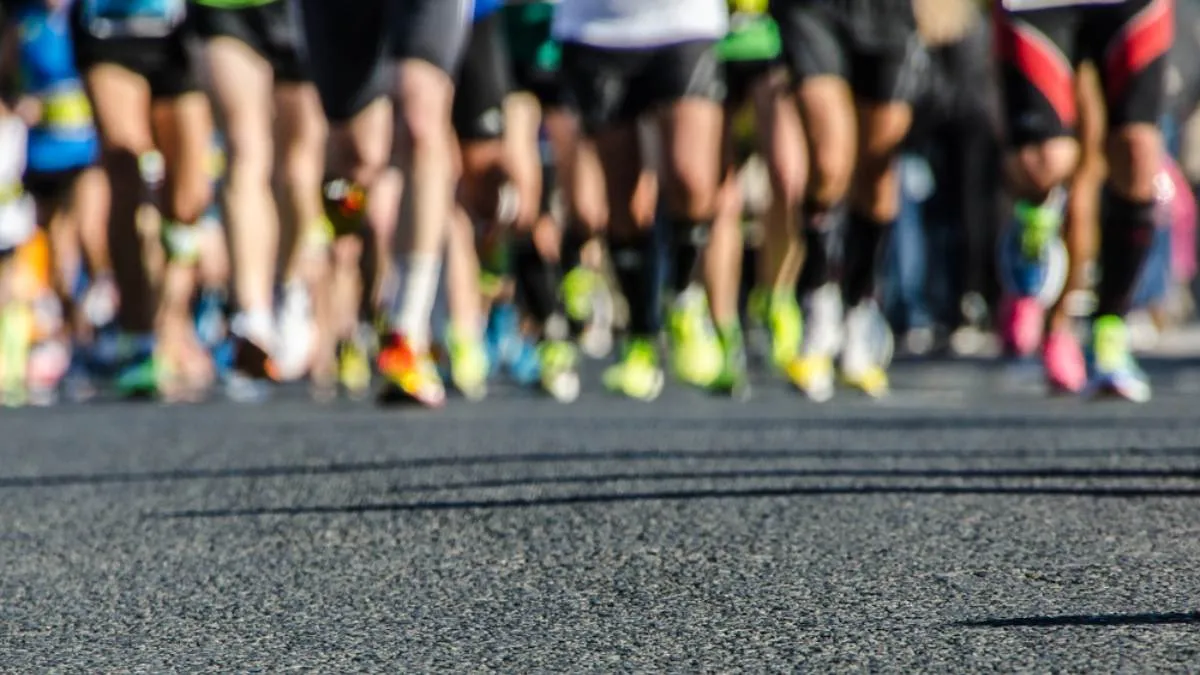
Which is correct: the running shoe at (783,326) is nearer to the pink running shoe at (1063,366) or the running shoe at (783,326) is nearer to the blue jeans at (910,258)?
the pink running shoe at (1063,366)

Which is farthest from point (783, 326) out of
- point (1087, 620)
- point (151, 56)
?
point (1087, 620)

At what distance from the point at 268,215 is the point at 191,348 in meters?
1.51

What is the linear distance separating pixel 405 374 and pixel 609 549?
3120 mm

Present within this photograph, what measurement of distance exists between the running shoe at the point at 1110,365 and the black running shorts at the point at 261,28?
8.35ft

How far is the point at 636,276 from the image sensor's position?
8258 mm

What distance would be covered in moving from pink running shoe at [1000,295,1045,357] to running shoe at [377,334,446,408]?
199cm

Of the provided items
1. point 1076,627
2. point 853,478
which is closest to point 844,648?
point 1076,627

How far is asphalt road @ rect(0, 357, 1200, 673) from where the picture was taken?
278 centimetres

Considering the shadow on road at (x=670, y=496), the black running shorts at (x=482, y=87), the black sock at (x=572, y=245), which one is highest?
the black running shorts at (x=482, y=87)

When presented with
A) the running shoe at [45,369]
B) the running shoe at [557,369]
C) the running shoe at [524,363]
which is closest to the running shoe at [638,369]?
the running shoe at [557,369]

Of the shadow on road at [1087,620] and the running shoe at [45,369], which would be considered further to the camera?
the running shoe at [45,369]

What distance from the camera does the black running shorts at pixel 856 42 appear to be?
745 centimetres

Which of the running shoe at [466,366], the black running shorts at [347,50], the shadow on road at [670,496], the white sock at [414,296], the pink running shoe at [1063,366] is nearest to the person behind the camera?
the shadow on road at [670,496]

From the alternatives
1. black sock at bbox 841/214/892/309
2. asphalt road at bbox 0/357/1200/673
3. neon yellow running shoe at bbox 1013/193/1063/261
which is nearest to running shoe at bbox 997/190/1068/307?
neon yellow running shoe at bbox 1013/193/1063/261
